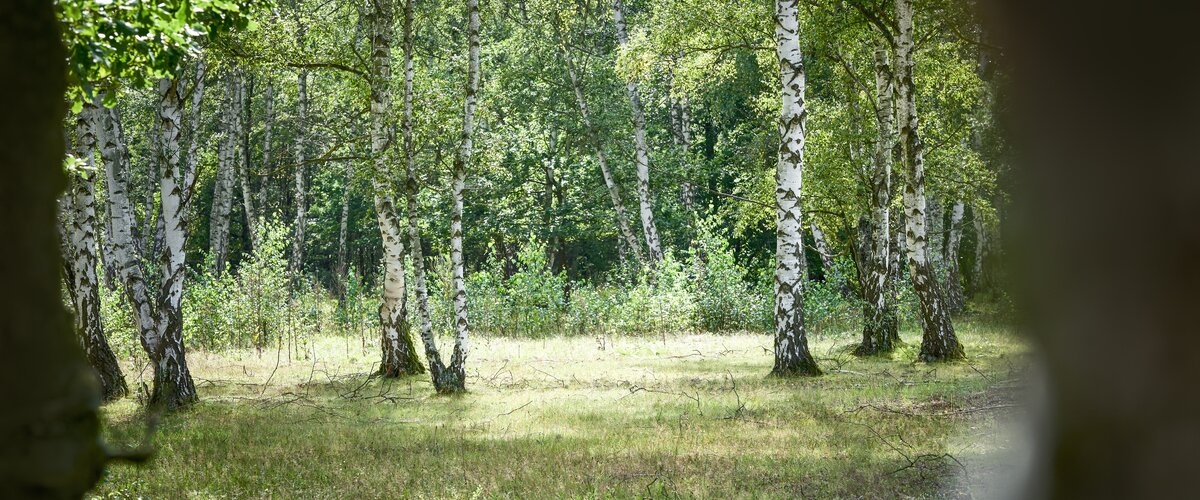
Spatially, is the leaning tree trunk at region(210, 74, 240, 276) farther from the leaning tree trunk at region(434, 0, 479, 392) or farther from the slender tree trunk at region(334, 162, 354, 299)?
the leaning tree trunk at region(434, 0, 479, 392)

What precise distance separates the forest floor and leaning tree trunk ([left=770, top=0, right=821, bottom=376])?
2.14ft

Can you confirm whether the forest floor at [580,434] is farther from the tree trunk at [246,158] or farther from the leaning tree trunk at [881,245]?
the tree trunk at [246,158]

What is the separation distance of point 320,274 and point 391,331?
39.9 metres

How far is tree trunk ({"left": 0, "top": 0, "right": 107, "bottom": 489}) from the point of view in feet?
3.65

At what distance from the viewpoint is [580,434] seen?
8.84 meters

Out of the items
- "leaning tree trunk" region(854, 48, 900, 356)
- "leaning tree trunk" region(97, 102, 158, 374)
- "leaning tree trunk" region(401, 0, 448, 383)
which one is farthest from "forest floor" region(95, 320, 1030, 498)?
"leaning tree trunk" region(97, 102, 158, 374)

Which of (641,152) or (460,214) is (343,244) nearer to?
(641,152)

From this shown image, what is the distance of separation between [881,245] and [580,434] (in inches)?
364

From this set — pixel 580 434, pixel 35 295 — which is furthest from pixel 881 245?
pixel 35 295

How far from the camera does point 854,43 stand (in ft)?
53.3

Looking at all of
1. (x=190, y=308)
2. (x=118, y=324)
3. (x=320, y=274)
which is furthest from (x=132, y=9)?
(x=320, y=274)

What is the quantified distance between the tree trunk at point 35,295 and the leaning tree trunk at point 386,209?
11.4 m

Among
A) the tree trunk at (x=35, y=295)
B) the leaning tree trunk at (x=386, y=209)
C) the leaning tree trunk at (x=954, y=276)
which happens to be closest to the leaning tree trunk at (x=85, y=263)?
the leaning tree trunk at (x=386, y=209)

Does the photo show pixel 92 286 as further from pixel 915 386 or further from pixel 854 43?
pixel 854 43
